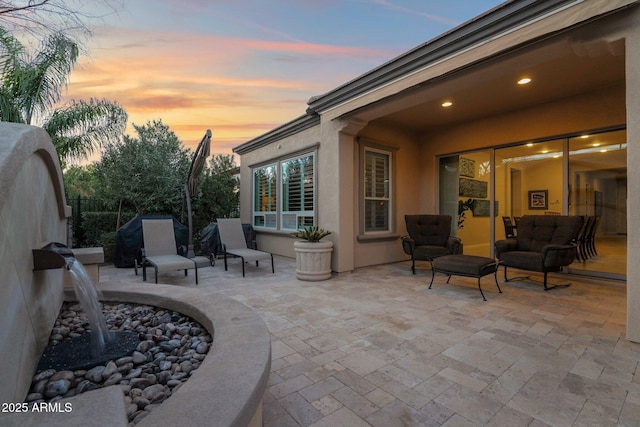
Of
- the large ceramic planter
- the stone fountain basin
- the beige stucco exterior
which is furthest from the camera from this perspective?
the large ceramic planter

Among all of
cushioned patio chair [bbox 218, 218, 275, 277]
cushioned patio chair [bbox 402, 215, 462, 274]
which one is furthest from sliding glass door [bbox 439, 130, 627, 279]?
cushioned patio chair [bbox 218, 218, 275, 277]

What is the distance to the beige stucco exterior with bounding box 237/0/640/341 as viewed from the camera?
8.93ft

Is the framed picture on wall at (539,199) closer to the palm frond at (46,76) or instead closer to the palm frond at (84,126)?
the palm frond at (46,76)

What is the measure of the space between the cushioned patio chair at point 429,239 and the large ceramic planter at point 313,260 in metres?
1.72

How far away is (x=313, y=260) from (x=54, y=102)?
→ 255 inches

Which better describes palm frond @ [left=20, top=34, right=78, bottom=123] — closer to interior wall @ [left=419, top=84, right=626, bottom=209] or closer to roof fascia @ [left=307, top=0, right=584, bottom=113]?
roof fascia @ [left=307, top=0, right=584, bottom=113]

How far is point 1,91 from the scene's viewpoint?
5695mm

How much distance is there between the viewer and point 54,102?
6281mm

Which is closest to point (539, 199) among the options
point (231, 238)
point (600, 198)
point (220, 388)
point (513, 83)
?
point (600, 198)

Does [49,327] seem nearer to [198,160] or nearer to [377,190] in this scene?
[198,160]

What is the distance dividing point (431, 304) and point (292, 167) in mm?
4891

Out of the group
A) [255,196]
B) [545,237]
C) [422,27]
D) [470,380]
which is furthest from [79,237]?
[545,237]

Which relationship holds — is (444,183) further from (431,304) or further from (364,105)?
(431,304)

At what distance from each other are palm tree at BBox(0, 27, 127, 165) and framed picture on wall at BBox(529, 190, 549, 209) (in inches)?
335
